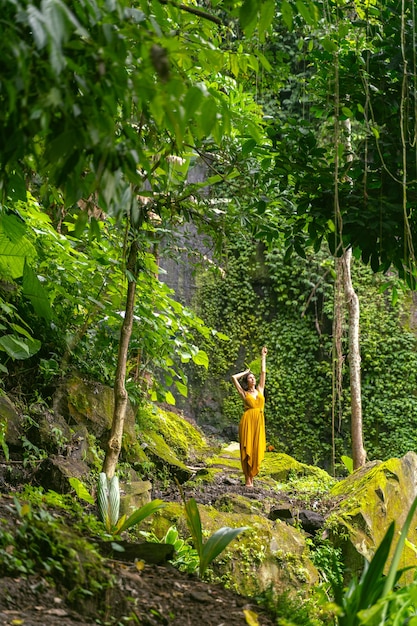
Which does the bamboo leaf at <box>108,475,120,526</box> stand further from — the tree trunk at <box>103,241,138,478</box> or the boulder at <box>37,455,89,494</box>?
the boulder at <box>37,455,89,494</box>

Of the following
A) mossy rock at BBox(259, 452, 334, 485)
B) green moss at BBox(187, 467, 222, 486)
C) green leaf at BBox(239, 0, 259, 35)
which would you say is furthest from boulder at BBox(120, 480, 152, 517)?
mossy rock at BBox(259, 452, 334, 485)

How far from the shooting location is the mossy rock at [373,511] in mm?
5695

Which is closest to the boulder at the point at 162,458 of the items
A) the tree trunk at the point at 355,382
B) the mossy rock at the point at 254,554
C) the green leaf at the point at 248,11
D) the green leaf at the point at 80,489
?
the mossy rock at the point at 254,554

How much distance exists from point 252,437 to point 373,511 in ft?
7.50

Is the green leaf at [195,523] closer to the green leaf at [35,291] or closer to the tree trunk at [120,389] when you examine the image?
the tree trunk at [120,389]

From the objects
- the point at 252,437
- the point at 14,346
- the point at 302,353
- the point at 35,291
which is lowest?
the point at 252,437

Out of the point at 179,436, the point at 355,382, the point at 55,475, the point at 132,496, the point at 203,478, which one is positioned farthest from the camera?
the point at 179,436

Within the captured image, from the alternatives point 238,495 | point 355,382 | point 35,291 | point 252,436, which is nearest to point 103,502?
point 35,291

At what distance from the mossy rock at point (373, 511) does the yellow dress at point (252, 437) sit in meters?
1.19

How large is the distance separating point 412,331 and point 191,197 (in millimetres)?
9787

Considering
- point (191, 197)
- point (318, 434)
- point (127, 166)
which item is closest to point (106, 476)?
point (191, 197)

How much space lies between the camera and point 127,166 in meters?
1.42

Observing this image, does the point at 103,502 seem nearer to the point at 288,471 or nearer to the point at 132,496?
the point at 132,496

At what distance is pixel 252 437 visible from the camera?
26.3ft
